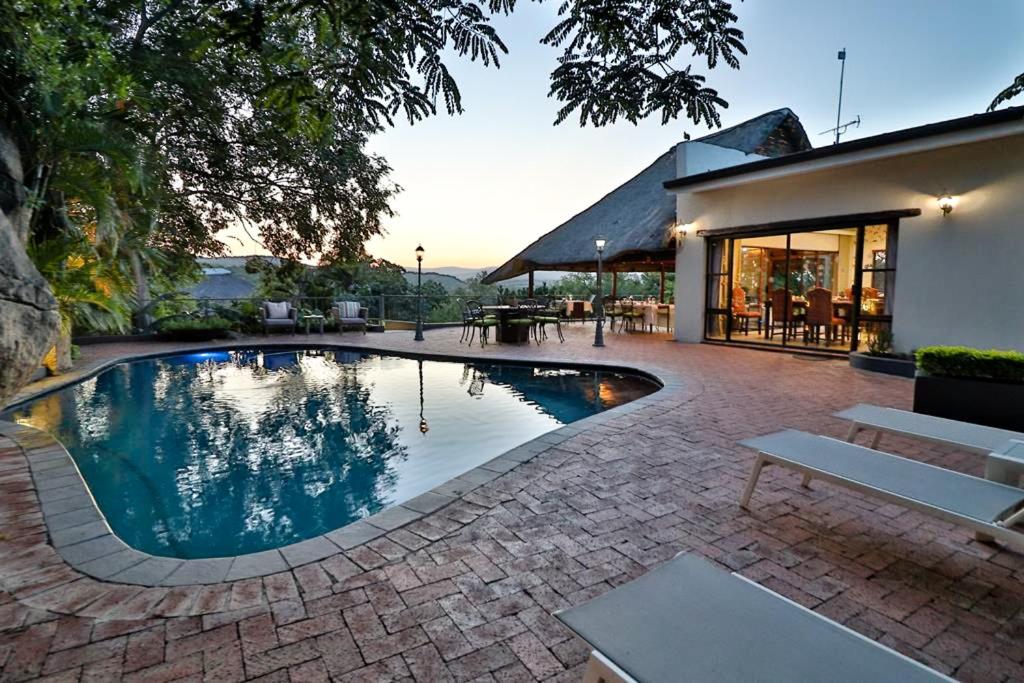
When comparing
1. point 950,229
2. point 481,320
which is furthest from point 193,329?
point 950,229

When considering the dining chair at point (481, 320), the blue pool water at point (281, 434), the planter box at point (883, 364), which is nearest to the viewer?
the blue pool water at point (281, 434)

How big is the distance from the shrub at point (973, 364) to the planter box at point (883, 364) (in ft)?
9.63

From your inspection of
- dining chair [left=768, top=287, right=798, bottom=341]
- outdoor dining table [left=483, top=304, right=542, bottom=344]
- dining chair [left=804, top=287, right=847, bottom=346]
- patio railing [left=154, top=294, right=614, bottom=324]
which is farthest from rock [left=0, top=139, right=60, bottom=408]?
patio railing [left=154, top=294, right=614, bottom=324]

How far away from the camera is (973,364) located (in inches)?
182

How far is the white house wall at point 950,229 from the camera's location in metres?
6.98

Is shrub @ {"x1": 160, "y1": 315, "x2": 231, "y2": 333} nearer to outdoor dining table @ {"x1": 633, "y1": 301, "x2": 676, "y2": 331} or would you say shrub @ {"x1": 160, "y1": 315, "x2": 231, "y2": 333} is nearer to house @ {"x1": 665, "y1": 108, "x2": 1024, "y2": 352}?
outdoor dining table @ {"x1": 633, "y1": 301, "x2": 676, "y2": 331}

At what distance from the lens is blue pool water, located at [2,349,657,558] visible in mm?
3615

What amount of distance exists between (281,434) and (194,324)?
8667mm

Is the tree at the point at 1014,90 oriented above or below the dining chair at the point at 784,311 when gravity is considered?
above

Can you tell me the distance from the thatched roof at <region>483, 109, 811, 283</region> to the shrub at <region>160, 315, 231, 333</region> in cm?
784

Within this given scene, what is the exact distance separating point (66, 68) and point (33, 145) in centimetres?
49

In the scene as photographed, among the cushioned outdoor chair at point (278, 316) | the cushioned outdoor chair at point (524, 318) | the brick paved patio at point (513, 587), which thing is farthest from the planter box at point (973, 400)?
the cushioned outdoor chair at point (278, 316)

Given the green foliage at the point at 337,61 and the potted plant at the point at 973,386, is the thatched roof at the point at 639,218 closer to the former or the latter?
the potted plant at the point at 973,386

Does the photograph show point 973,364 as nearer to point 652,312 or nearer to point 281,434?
point 281,434
